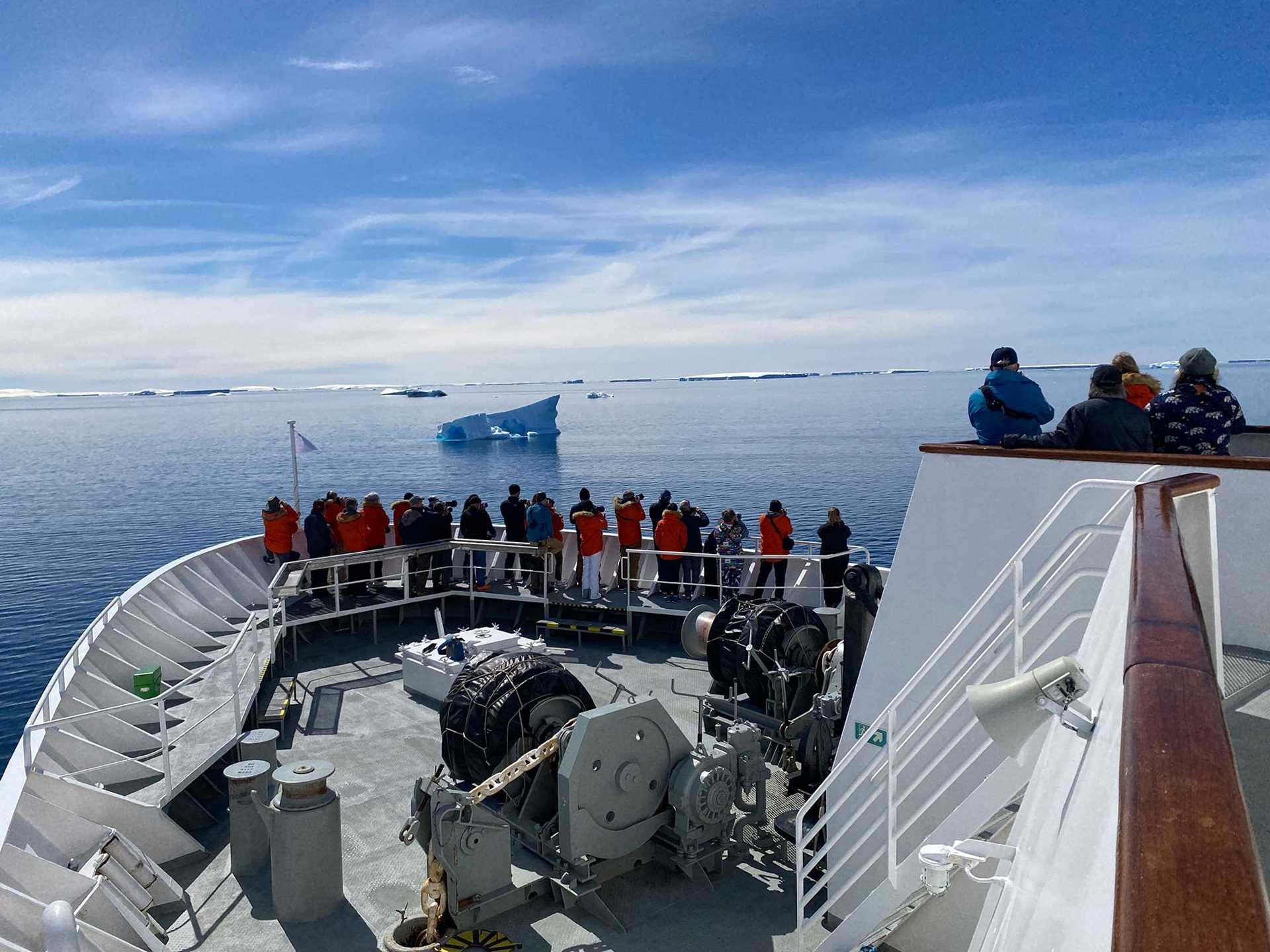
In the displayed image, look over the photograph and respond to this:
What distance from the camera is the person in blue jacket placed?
5734mm

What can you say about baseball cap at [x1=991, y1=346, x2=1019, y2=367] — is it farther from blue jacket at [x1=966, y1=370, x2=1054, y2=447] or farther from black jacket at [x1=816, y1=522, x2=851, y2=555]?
black jacket at [x1=816, y1=522, x2=851, y2=555]

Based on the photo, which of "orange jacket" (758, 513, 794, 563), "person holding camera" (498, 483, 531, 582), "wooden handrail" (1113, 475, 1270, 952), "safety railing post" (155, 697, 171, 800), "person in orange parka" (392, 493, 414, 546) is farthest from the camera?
"person holding camera" (498, 483, 531, 582)

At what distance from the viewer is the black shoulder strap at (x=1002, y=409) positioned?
575 centimetres

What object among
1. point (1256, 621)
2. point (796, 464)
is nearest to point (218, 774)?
point (1256, 621)

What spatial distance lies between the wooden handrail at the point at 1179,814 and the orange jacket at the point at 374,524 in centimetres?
1320

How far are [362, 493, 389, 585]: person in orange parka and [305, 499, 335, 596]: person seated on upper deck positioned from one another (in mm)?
582

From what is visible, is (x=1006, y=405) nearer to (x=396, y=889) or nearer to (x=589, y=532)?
(x=396, y=889)

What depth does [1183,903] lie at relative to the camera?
98 cm

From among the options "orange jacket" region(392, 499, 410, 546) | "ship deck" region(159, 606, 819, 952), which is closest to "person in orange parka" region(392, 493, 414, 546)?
"orange jacket" region(392, 499, 410, 546)

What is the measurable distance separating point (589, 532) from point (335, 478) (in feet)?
180

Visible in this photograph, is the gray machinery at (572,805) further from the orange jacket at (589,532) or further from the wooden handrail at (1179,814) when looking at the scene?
the orange jacket at (589,532)

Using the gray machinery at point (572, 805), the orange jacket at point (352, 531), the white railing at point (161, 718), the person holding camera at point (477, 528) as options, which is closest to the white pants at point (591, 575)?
the person holding camera at point (477, 528)

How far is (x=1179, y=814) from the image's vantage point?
1.11 metres

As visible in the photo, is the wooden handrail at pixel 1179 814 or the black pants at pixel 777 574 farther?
the black pants at pixel 777 574
